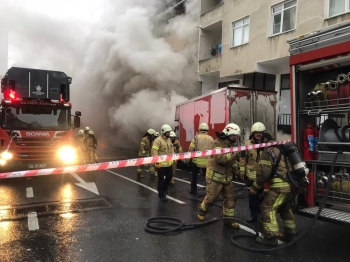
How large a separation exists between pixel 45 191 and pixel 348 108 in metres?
6.48

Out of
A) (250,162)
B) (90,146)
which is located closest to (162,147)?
(250,162)

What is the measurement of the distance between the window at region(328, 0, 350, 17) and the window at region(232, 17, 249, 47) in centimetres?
415

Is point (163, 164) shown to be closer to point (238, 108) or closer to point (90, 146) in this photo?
point (238, 108)

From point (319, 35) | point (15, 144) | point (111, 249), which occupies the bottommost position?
point (111, 249)

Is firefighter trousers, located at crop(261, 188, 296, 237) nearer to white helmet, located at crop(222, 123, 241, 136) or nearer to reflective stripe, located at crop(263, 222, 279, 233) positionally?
reflective stripe, located at crop(263, 222, 279, 233)

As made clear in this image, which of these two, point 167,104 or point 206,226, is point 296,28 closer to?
point 167,104

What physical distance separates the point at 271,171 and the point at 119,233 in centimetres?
228

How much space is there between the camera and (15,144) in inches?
344

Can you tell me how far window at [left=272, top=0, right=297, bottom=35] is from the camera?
1298 cm

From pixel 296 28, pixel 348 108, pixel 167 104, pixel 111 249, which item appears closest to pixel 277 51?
pixel 296 28

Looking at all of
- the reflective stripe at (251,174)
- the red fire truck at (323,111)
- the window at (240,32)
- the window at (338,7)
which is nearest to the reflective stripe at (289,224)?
the red fire truck at (323,111)

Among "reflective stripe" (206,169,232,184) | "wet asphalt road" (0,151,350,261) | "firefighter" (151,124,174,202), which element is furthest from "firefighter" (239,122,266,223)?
"firefighter" (151,124,174,202)

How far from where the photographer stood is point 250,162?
5.52m

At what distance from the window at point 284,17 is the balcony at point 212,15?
379cm
